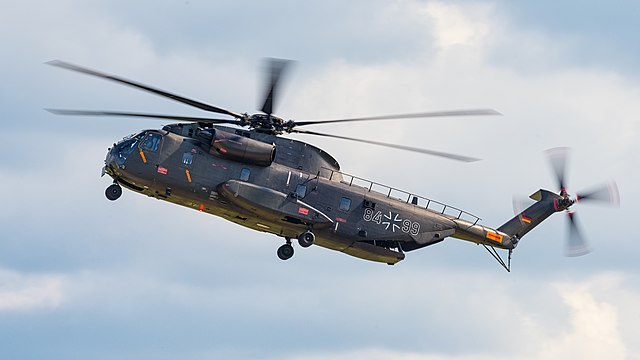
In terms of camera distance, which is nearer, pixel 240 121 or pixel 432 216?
pixel 240 121

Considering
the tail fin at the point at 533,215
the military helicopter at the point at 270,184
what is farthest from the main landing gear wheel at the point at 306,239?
the tail fin at the point at 533,215

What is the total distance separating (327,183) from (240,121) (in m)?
4.82

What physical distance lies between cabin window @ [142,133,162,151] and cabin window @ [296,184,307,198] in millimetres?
6341

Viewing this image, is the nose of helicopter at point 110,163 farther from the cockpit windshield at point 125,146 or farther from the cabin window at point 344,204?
the cabin window at point 344,204

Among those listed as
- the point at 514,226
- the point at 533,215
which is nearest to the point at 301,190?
the point at 514,226

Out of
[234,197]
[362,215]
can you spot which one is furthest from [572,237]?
[234,197]

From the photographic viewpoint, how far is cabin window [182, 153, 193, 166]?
1690 inches

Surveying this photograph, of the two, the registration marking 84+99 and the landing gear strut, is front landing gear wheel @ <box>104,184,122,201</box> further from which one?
the registration marking 84+99

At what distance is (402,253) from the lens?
4647cm

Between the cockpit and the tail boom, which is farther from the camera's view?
the tail boom

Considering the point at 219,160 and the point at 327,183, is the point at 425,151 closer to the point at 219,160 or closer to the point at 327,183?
the point at 327,183

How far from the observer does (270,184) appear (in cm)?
4378

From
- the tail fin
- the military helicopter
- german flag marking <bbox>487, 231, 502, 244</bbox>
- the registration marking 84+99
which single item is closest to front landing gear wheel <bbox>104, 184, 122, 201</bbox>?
the military helicopter

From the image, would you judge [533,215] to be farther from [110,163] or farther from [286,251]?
[110,163]
